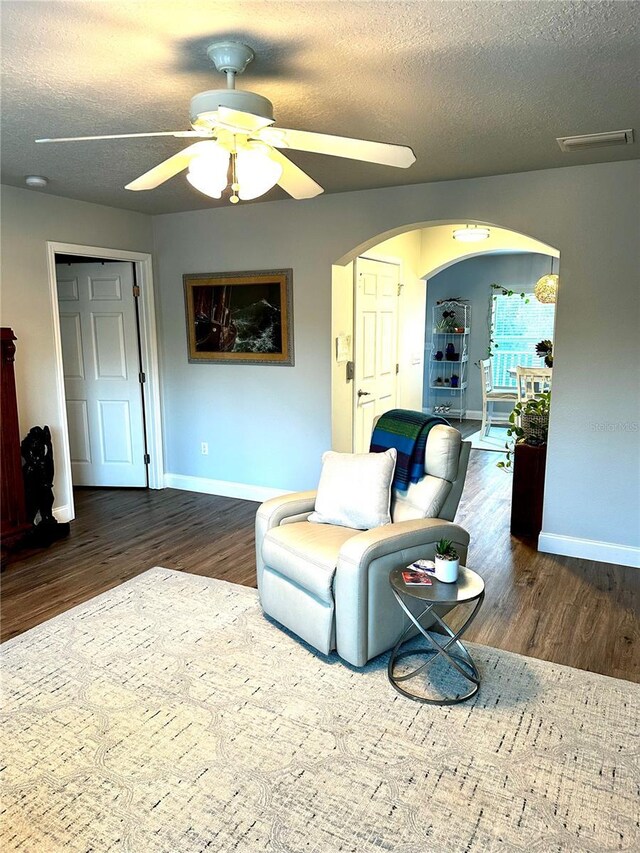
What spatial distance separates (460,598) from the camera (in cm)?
219

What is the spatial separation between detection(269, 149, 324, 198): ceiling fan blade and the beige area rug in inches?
81.5

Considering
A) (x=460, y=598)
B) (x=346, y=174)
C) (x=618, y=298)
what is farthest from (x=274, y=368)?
(x=460, y=598)

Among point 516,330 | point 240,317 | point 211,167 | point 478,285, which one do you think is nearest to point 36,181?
point 240,317

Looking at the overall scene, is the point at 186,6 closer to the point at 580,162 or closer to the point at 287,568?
the point at 287,568

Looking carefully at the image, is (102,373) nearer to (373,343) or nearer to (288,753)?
(373,343)

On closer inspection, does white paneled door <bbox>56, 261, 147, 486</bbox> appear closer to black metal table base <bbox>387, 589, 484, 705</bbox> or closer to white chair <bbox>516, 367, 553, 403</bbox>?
black metal table base <bbox>387, 589, 484, 705</bbox>

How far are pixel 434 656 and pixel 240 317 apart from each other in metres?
3.20

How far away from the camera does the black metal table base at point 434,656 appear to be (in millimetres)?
2324

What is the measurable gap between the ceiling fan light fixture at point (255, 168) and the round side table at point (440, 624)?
1.61m

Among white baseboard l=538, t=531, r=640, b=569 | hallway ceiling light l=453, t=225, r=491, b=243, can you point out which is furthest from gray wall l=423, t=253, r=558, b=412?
white baseboard l=538, t=531, r=640, b=569

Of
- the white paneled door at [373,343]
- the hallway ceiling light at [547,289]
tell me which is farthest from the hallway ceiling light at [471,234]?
the hallway ceiling light at [547,289]

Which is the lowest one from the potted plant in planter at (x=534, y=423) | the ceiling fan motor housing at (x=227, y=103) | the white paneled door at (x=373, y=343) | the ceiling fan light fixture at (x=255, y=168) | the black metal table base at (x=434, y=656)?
the black metal table base at (x=434, y=656)

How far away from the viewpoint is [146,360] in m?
5.23

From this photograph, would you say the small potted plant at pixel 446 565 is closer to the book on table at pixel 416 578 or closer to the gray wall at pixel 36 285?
the book on table at pixel 416 578
